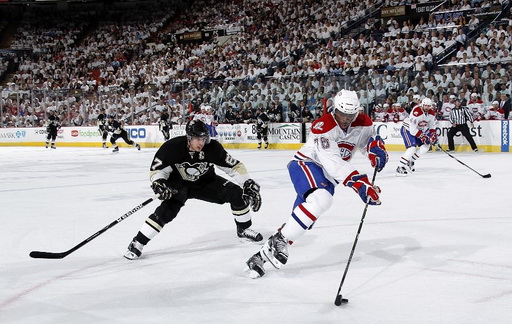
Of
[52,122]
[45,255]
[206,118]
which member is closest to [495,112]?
[206,118]

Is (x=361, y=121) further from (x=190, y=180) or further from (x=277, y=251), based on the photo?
(x=190, y=180)

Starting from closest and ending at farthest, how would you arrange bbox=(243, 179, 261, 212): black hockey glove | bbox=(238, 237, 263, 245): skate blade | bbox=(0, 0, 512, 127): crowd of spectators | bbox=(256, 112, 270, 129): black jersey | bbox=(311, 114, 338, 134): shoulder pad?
bbox=(311, 114, 338, 134): shoulder pad < bbox=(243, 179, 261, 212): black hockey glove < bbox=(238, 237, 263, 245): skate blade < bbox=(0, 0, 512, 127): crowd of spectators < bbox=(256, 112, 270, 129): black jersey

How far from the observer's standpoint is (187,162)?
4812 mm

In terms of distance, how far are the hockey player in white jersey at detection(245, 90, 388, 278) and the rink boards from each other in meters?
12.3

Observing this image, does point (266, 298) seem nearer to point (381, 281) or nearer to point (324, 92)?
point (381, 281)

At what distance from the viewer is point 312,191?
4199 millimetres

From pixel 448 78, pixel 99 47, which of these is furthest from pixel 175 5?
pixel 448 78

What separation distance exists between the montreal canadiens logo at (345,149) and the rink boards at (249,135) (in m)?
12.2

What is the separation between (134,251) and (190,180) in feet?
2.27

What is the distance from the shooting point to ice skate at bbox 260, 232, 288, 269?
13.4 ft

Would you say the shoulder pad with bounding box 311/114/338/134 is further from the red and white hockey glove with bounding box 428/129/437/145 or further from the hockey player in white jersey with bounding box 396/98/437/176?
the red and white hockey glove with bounding box 428/129/437/145

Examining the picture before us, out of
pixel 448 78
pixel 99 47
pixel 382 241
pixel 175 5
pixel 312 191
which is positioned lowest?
pixel 382 241

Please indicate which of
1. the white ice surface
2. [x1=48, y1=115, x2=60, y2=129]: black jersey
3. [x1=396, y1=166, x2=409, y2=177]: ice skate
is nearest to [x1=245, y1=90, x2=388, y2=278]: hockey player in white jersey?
the white ice surface

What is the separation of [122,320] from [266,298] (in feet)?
2.73
